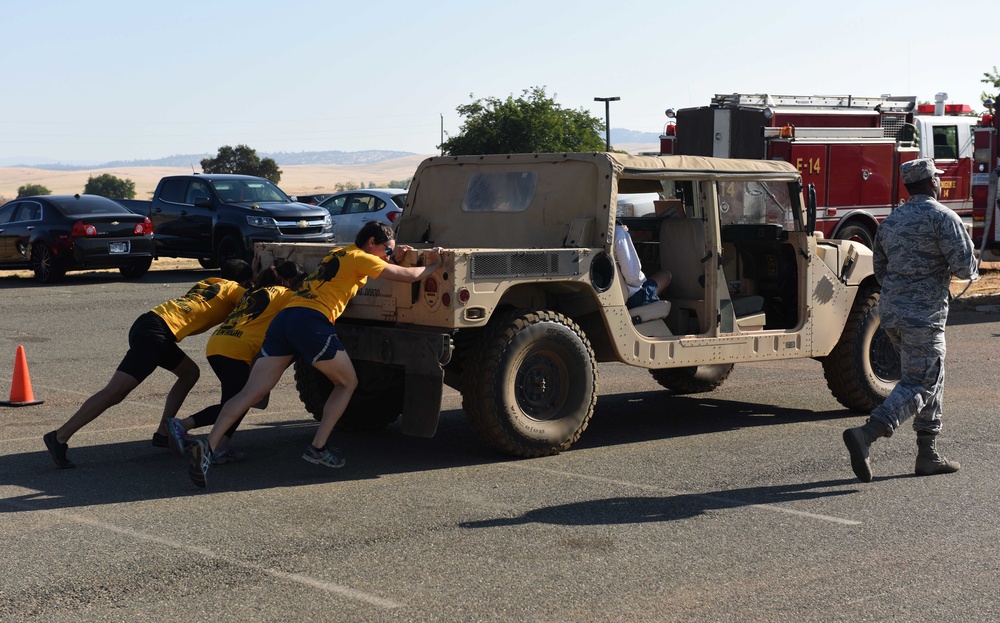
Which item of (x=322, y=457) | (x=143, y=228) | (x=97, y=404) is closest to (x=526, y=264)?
(x=322, y=457)

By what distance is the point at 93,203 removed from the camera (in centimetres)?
2169

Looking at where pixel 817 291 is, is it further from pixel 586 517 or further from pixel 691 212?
pixel 586 517

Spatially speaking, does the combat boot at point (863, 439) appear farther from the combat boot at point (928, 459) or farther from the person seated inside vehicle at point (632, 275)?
the person seated inside vehicle at point (632, 275)

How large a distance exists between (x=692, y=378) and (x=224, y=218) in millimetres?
13292

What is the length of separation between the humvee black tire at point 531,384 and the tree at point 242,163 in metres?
86.3

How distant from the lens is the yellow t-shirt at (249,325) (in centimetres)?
787

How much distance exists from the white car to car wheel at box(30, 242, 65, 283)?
238 inches

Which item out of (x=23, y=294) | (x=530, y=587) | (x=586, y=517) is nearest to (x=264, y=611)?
(x=530, y=587)

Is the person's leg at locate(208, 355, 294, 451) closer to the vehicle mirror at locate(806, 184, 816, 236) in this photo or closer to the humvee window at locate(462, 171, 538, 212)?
the humvee window at locate(462, 171, 538, 212)

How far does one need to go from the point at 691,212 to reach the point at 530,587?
453 centimetres

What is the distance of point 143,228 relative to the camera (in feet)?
69.5

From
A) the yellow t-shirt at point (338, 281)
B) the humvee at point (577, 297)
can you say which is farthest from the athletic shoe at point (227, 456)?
the yellow t-shirt at point (338, 281)

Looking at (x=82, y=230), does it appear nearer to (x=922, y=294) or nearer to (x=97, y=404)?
(x=97, y=404)

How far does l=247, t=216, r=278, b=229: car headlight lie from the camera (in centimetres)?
2194
